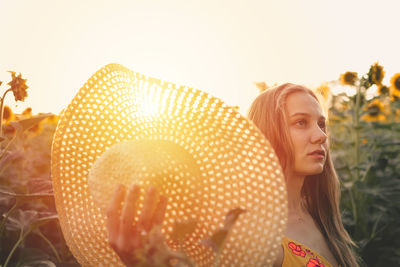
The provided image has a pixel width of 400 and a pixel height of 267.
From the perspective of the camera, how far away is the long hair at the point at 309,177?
1.56 m

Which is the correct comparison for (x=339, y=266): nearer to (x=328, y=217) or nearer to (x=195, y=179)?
(x=328, y=217)

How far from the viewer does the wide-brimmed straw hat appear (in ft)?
2.40

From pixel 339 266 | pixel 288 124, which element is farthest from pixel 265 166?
pixel 339 266

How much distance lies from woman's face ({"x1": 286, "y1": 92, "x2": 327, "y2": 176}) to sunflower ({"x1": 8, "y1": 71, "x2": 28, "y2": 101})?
989mm

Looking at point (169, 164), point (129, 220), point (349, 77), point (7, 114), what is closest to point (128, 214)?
point (129, 220)

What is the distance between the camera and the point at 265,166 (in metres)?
0.72

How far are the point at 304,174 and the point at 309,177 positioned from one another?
34 cm

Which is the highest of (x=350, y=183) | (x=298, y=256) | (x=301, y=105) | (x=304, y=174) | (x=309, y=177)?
(x=301, y=105)

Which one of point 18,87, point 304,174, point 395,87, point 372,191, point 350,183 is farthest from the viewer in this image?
point 395,87

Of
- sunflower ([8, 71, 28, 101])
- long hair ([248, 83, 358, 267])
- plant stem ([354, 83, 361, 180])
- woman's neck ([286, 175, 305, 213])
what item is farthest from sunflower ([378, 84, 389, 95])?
sunflower ([8, 71, 28, 101])

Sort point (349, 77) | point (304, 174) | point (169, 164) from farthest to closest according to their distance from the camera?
point (349, 77)
point (304, 174)
point (169, 164)

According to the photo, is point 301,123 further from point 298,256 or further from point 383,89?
point 383,89

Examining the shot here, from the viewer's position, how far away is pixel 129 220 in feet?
2.20

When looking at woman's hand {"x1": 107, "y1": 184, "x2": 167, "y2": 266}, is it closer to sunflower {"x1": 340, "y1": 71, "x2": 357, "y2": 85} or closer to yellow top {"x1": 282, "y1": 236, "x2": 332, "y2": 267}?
yellow top {"x1": 282, "y1": 236, "x2": 332, "y2": 267}
